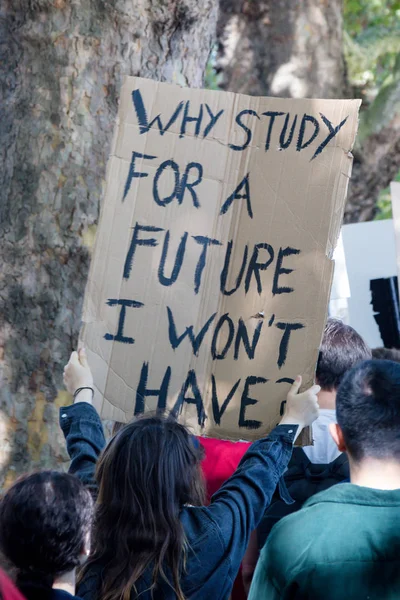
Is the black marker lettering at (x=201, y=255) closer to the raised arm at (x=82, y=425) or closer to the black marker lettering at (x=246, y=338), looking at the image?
the black marker lettering at (x=246, y=338)

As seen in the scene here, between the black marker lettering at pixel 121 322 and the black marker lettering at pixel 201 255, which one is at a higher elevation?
the black marker lettering at pixel 201 255

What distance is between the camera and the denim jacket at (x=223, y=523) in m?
1.90

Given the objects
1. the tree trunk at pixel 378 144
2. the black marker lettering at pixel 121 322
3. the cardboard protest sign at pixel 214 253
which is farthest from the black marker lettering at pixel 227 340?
the tree trunk at pixel 378 144

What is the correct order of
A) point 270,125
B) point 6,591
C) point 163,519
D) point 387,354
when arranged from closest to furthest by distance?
1. point 6,591
2. point 163,519
3. point 270,125
4. point 387,354

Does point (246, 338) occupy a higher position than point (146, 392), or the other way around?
point (246, 338)

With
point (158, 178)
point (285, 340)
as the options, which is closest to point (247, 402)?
point (285, 340)

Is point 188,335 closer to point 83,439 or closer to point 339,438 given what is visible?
point 83,439

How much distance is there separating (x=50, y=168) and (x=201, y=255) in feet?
3.73

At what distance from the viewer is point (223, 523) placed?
6.40 feet

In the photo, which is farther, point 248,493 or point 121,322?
point 121,322

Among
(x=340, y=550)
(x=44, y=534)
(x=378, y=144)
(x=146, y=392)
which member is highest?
(x=378, y=144)

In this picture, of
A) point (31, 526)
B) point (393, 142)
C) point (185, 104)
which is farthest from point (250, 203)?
point (393, 142)

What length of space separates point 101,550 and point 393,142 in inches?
208

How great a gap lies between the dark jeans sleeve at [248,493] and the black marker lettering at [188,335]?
383 millimetres
